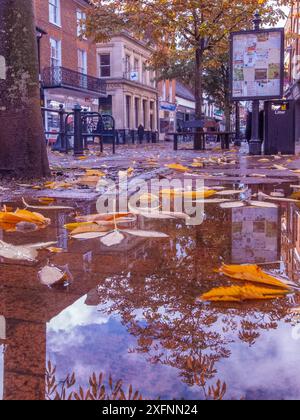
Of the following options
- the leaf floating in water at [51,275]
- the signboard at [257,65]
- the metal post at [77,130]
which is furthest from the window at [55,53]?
the leaf floating in water at [51,275]

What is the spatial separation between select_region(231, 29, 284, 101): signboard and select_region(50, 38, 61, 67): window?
2062cm

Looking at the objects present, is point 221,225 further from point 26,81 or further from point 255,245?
point 26,81

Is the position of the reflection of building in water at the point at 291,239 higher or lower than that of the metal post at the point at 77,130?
lower

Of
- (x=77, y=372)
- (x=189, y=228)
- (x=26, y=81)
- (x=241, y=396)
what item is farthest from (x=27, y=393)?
(x=26, y=81)

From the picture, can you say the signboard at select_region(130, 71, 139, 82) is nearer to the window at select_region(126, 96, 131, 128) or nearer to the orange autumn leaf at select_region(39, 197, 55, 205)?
the window at select_region(126, 96, 131, 128)

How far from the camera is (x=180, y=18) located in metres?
15.8

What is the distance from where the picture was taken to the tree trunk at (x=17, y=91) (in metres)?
4.71

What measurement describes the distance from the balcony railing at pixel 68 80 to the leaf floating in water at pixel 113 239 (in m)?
A: 28.3

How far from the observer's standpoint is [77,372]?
3.43ft

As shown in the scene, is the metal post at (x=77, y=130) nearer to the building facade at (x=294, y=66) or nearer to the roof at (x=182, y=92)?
the building facade at (x=294, y=66)

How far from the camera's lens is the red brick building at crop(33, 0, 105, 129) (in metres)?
29.2

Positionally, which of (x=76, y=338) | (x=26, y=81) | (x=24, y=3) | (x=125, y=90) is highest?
(x=125, y=90)

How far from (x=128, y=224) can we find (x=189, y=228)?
334mm

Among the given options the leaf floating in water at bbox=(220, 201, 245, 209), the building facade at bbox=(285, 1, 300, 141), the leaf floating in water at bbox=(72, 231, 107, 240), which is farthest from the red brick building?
the leaf floating in water at bbox=(72, 231, 107, 240)
